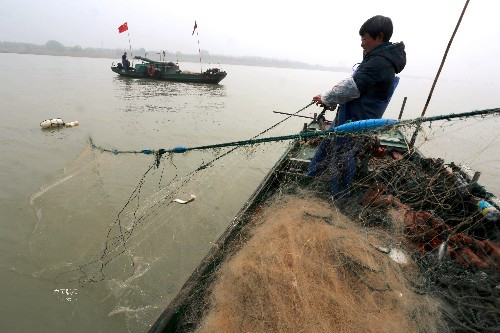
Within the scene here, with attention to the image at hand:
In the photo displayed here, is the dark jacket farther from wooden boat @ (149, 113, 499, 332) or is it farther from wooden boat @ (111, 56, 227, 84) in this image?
wooden boat @ (111, 56, 227, 84)

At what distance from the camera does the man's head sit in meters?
3.34

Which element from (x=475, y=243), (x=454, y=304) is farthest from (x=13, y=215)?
(x=475, y=243)

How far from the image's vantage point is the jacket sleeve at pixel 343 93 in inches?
134

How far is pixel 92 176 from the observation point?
26.1ft

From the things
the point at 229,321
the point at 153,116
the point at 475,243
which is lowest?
the point at 153,116

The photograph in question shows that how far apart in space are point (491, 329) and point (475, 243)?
4.50 ft

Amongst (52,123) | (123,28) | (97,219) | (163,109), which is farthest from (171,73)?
(97,219)

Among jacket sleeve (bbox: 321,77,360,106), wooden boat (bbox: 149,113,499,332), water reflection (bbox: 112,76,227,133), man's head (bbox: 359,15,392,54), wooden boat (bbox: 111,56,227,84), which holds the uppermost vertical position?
man's head (bbox: 359,15,392,54)

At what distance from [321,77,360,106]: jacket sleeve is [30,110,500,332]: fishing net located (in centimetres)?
50

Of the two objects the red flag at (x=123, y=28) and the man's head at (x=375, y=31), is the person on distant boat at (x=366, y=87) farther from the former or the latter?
the red flag at (x=123, y=28)

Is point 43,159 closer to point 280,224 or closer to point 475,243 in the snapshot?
point 280,224

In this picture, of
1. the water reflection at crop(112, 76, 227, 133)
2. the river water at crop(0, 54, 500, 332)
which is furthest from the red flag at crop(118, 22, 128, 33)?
the river water at crop(0, 54, 500, 332)

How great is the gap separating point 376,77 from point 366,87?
6.1 inches

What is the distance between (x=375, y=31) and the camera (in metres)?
3.38
